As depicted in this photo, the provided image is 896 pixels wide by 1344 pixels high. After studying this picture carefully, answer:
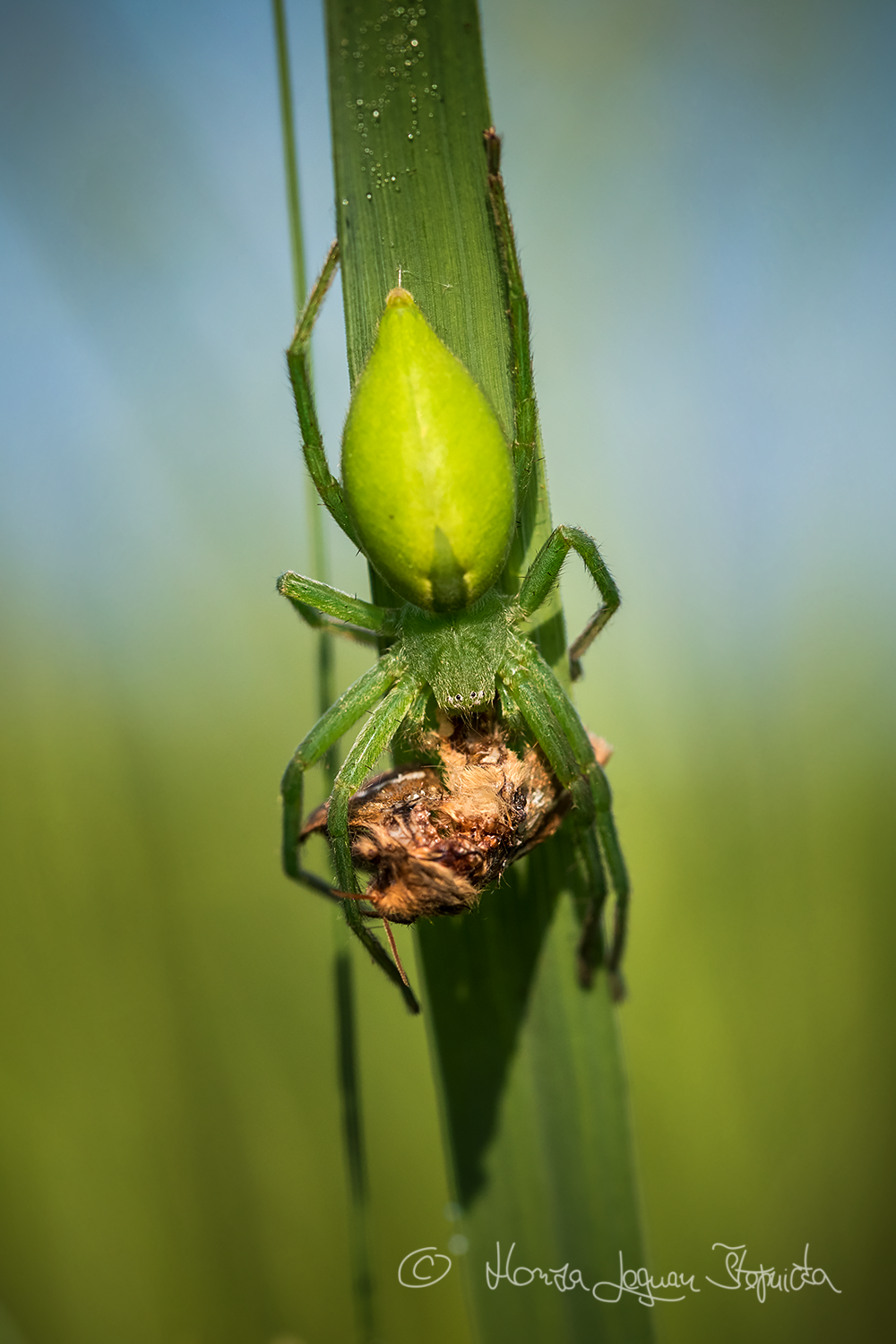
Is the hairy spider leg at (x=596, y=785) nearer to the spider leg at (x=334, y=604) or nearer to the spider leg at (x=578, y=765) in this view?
the spider leg at (x=578, y=765)

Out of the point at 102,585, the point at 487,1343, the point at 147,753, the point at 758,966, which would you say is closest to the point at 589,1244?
the point at 487,1343

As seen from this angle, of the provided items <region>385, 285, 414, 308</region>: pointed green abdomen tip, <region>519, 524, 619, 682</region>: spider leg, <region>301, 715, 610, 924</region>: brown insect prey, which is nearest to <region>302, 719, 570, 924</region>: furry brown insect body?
<region>301, 715, 610, 924</region>: brown insect prey

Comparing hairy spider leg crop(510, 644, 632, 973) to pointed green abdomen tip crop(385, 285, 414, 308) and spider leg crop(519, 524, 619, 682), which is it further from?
pointed green abdomen tip crop(385, 285, 414, 308)

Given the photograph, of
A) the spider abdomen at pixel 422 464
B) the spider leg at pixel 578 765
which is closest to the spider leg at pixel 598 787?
the spider leg at pixel 578 765

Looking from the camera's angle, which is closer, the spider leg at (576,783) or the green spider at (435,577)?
the green spider at (435,577)

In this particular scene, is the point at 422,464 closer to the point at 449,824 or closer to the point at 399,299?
the point at 399,299

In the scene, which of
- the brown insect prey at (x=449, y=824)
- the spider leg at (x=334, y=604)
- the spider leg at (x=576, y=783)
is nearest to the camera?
the brown insect prey at (x=449, y=824)
